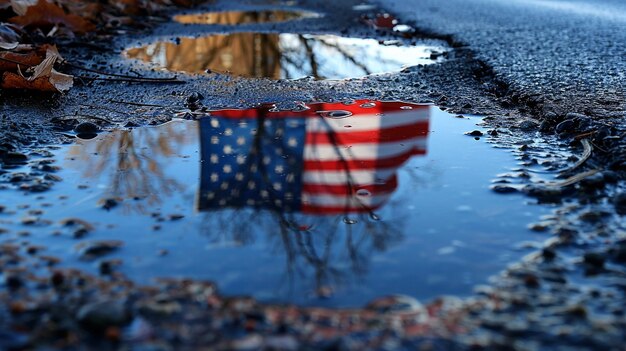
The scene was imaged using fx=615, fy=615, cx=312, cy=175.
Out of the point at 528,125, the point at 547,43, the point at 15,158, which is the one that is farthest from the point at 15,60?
the point at 547,43

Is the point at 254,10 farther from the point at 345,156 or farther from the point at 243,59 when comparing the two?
the point at 345,156

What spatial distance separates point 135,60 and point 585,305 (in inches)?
123

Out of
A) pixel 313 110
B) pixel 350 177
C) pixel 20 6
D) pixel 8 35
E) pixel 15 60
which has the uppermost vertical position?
pixel 20 6

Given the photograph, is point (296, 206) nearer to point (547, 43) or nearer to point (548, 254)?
point (548, 254)

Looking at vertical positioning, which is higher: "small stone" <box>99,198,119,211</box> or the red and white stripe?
the red and white stripe

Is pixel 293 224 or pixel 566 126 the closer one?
pixel 293 224

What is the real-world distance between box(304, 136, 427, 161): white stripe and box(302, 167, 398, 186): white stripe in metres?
0.11

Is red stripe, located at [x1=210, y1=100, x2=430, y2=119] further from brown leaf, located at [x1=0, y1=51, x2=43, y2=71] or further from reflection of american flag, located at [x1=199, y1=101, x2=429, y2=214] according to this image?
brown leaf, located at [x1=0, y1=51, x2=43, y2=71]

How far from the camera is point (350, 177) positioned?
184cm

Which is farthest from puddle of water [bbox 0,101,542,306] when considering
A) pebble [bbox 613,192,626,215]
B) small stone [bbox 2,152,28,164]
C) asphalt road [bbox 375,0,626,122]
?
asphalt road [bbox 375,0,626,122]

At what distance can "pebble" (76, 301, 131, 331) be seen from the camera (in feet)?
3.65

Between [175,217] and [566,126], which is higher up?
[566,126]

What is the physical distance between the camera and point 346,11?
6.13 m

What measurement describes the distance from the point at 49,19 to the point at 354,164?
308 centimetres
